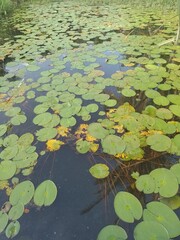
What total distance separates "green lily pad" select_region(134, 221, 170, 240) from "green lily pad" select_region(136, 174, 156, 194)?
21 cm

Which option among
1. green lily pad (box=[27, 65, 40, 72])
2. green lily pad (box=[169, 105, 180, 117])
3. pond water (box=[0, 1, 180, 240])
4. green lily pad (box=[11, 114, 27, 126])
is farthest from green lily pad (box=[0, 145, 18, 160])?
green lily pad (box=[27, 65, 40, 72])

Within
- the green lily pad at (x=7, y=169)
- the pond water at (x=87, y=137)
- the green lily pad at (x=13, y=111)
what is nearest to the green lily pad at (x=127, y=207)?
the pond water at (x=87, y=137)

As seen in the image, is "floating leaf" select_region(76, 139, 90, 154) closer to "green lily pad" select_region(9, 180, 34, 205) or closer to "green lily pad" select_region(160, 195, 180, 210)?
"green lily pad" select_region(9, 180, 34, 205)

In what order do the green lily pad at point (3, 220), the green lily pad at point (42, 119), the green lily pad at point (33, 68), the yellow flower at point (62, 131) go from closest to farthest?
the green lily pad at point (3, 220)
the yellow flower at point (62, 131)
the green lily pad at point (42, 119)
the green lily pad at point (33, 68)

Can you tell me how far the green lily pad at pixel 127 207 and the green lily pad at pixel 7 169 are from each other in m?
0.71

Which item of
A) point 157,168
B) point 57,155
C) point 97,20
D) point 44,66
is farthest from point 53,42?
point 157,168

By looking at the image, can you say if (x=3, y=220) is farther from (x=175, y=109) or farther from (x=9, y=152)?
(x=175, y=109)

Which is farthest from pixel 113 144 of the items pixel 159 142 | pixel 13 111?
pixel 13 111

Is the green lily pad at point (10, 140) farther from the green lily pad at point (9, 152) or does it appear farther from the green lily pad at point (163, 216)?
the green lily pad at point (163, 216)

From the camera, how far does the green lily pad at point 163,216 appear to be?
1104 mm

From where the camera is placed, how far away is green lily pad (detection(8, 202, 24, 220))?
4.06 ft

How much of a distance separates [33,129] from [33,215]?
2.67 feet

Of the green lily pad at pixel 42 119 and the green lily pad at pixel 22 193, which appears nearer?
the green lily pad at pixel 22 193

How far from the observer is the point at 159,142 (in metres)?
1.63
